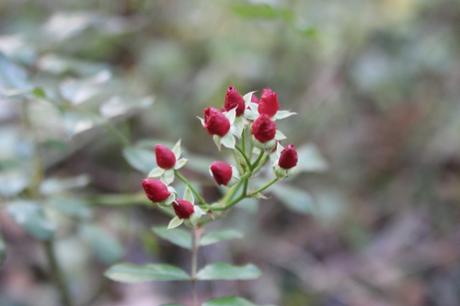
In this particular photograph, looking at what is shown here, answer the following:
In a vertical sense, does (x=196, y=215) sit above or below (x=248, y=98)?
below

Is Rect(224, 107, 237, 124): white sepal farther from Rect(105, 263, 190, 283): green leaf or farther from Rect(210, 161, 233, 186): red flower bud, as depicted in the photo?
Rect(105, 263, 190, 283): green leaf


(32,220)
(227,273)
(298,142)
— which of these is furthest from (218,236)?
(298,142)

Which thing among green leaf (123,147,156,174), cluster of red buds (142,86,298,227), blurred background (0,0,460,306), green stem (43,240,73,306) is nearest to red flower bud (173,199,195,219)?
cluster of red buds (142,86,298,227)

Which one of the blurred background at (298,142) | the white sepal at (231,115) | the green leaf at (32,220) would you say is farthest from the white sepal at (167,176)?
the blurred background at (298,142)

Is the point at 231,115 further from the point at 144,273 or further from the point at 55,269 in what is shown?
the point at 55,269

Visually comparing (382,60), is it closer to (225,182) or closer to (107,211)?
(107,211)

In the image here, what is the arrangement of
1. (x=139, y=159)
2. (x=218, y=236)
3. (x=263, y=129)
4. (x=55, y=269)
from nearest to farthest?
1. (x=263, y=129)
2. (x=218, y=236)
3. (x=139, y=159)
4. (x=55, y=269)
